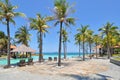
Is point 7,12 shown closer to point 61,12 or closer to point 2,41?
point 61,12

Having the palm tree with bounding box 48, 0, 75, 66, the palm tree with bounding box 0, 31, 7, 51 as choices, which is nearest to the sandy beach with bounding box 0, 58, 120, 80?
the palm tree with bounding box 48, 0, 75, 66

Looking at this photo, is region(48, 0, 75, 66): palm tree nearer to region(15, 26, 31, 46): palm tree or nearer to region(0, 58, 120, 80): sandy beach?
region(0, 58, 120, 80): sandy beach

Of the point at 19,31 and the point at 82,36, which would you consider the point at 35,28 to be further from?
the point at 19,31

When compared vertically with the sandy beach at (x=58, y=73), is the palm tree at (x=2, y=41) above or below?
above

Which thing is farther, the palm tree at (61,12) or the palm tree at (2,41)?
the palm tree at (2,41)

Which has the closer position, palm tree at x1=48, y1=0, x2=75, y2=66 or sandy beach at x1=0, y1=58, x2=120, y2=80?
sandy beach at x1=0, y1=58, x2=120, y2=80

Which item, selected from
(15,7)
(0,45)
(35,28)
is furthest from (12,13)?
(0,45)

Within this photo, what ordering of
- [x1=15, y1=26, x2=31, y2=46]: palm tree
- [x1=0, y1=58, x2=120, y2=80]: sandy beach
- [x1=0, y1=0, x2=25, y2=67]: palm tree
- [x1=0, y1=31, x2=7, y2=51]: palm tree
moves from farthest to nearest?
1. [x1=15, y1=26, x2=31, y2=46]: palm tree
2. [x1=0, y1=31, x2=7, y2=51]: palm tree
3. [x1=0, y1=0, x2=25, y2=67]: palm tree
4. [x1=0, y1=58, x2=120, y2=80]: sandy beach

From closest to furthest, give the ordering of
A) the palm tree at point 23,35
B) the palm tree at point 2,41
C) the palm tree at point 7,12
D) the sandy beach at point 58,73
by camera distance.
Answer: the sandy beach at point 58,73 < the palm tree at point 7,12 < the palm tree at point 2,41 < the palm tree at point 23,35

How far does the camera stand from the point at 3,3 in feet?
99.4

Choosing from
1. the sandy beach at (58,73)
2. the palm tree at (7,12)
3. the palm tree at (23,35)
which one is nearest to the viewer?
the sandy beach at (58,73)

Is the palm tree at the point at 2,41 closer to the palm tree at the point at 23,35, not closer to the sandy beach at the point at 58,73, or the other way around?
the palm tree at the point at 23,35

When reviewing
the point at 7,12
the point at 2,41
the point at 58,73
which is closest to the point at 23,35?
the point at 2,41

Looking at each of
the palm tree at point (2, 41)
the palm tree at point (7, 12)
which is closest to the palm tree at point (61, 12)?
the palm tree at point (7, 12)
